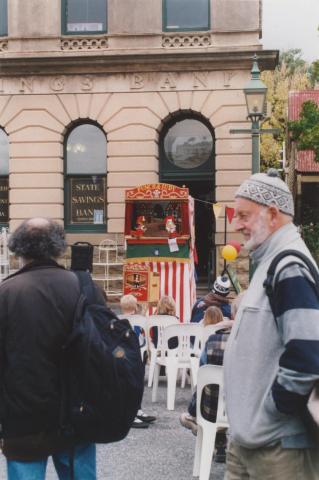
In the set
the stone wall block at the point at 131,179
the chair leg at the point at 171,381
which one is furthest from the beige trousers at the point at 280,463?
the stone wall block at the point at 131,179

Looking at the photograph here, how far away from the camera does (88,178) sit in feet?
67.4

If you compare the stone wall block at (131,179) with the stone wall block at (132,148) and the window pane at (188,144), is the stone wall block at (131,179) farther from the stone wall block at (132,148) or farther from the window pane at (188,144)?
the window pane at (188,144)

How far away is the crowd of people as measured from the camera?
2920 millimetres

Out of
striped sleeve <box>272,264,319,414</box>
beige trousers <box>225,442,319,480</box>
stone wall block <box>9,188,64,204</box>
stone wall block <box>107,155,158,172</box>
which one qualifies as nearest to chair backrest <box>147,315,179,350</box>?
beige trousers <box>225,442,319,480</box>

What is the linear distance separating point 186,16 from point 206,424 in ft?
52.4

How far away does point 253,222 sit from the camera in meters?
3.25

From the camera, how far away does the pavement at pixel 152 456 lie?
6.29 meters

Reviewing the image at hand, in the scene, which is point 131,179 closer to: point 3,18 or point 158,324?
point 3,18

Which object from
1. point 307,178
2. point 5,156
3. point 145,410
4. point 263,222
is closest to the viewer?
point 263,222

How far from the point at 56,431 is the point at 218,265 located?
1583cm

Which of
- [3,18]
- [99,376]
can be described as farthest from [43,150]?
[99,376]

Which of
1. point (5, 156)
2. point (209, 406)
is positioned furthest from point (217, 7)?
point (209, 406)

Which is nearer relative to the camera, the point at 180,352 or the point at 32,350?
the point at 32,350

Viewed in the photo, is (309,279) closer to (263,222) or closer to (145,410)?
(263,222)
